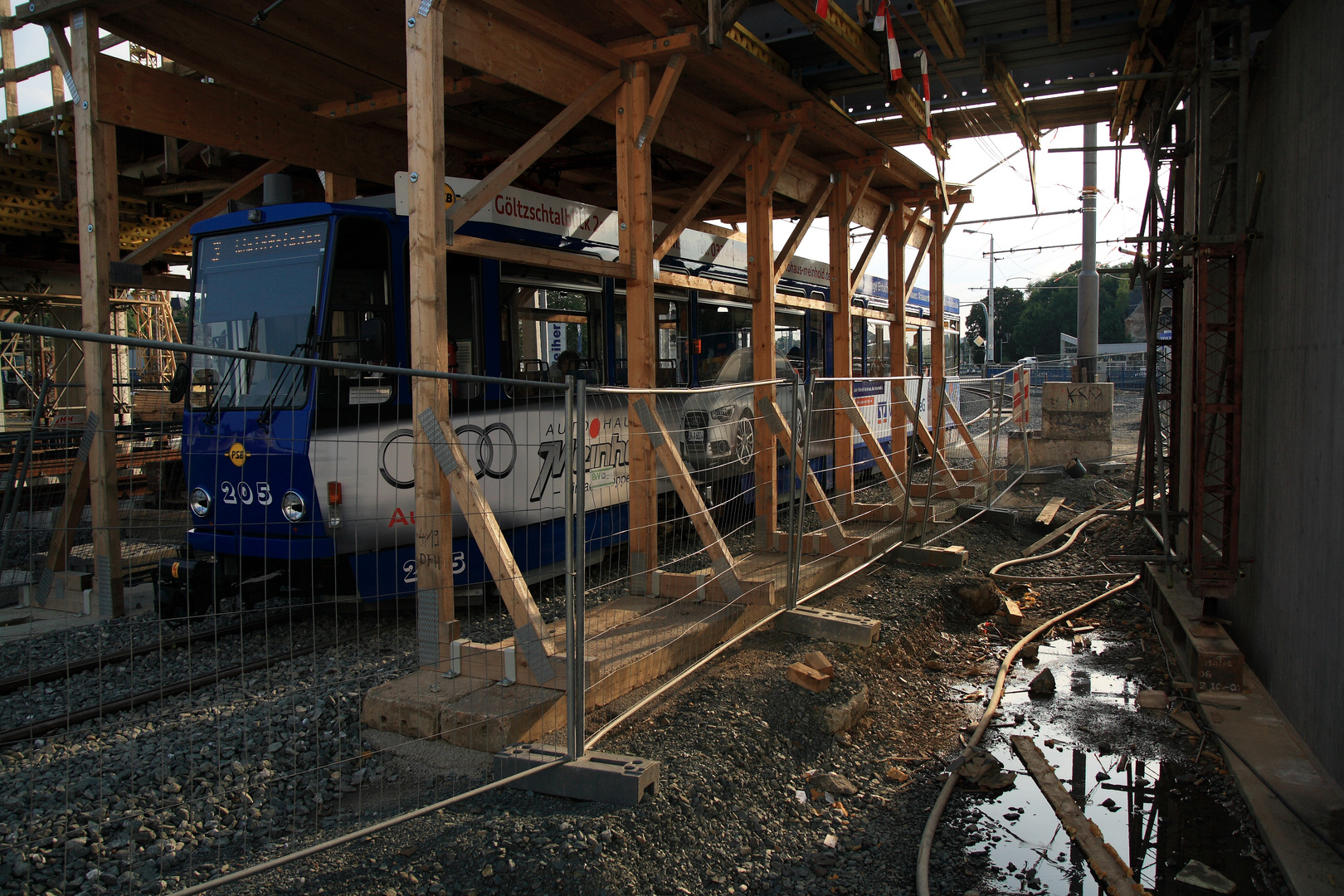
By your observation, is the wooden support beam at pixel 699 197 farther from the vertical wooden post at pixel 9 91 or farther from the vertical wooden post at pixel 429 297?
the vertical wooden post at pixel 9 91

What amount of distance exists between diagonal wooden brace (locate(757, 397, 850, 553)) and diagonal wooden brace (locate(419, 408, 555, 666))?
259 cm

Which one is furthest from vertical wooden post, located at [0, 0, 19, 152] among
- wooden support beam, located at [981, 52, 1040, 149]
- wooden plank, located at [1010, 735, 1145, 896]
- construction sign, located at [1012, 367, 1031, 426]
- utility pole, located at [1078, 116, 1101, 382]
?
utility pole, located at [1078, 116, 1101, 382]

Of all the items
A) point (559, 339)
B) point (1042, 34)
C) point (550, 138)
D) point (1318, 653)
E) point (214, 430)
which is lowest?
point (1318, 653)

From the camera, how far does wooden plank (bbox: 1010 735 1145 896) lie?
370cm

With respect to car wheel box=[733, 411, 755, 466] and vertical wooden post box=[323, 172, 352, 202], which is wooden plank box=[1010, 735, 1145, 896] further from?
vertical wooden post box=[323, 172, 352, 202]

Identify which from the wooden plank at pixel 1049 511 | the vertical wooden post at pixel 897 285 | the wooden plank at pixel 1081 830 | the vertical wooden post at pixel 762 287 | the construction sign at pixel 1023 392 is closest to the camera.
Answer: the wooden plank at pixel 1081 830

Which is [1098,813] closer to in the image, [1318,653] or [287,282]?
[1318,653]

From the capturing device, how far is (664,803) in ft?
12.8

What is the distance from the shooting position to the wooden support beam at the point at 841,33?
21.3 ft

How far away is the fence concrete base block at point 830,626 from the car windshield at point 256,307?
3663 millimetres

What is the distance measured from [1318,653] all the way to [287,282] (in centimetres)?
656

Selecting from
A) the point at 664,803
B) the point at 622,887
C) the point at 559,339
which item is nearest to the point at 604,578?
the point at 559,339

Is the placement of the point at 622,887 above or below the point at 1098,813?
above

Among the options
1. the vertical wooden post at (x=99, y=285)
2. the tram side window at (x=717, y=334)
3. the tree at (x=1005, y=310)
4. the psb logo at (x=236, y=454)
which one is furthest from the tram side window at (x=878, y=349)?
the tree at (x=1005, y=310)
